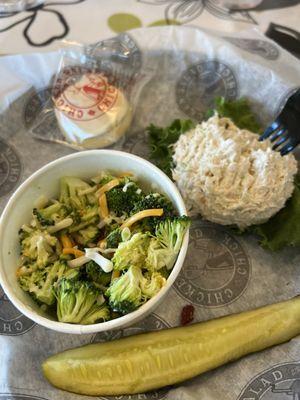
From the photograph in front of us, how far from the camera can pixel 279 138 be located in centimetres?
145

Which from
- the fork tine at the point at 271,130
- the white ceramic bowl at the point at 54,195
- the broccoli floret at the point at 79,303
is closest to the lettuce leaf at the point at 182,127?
the fork tine at the point at 271,130

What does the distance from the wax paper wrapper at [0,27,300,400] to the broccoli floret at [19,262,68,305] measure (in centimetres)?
20

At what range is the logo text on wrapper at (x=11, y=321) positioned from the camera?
129cm

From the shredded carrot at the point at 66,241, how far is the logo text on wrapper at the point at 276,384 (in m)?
0.60

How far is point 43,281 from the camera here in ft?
3.79

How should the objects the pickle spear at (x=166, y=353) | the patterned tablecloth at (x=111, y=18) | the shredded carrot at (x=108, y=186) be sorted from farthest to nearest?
the patterned tablecloth at (x=111, y=18)
the shredded carrot at (x=108, y=186)
the pickle spear at (x=166, y=353)

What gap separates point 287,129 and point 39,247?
86 centimetres

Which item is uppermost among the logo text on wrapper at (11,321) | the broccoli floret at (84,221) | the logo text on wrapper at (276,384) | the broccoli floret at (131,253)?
the broccoli floret at (131,253)

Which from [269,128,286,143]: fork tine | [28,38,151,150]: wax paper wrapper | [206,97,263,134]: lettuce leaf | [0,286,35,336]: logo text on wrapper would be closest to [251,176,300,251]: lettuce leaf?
[269,128,286,143]: fork tine

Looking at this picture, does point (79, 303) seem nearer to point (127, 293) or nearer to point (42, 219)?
point (127, 293)

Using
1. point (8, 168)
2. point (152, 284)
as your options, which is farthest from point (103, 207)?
point (8, 168)

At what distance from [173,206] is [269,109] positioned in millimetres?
636

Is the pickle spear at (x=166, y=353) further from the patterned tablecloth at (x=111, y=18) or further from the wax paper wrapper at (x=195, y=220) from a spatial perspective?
the patterned tablecloth at (x=111, y=18)

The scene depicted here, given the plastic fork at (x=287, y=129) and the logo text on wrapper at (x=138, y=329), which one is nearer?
the logo text on wrapper at (x=138, y=329)
